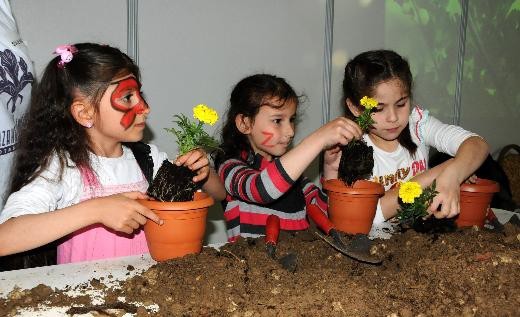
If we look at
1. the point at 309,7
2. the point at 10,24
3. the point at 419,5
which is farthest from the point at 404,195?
the point at 419,5

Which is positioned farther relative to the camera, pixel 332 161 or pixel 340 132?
pixel 332 161

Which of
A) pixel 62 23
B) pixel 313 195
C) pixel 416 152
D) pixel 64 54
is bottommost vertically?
pixel 313 195

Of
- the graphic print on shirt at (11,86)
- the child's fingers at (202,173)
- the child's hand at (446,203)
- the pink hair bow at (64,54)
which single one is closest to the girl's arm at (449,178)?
the child's hand at (446,203)

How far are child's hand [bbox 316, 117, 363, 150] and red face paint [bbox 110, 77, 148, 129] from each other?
636mm

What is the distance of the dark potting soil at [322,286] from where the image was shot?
1.01 metres

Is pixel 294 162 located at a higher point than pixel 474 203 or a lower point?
higher

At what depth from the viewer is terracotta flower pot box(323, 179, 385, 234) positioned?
1.56 m

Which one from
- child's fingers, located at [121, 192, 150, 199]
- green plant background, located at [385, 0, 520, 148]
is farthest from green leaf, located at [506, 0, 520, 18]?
child's fingers, located at [121, 192, 150, 199]

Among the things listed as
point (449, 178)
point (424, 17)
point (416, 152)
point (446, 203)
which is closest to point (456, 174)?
point (449, 178)

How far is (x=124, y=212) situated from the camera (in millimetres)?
1323

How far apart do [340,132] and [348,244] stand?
440 millimetres

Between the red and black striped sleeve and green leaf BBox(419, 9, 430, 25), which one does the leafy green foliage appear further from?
green leaf BBox(419, 9, 430, 25)

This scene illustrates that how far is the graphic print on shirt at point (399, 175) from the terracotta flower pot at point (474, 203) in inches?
23.5

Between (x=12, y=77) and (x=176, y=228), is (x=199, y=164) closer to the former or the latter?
(x=176, y=228)
